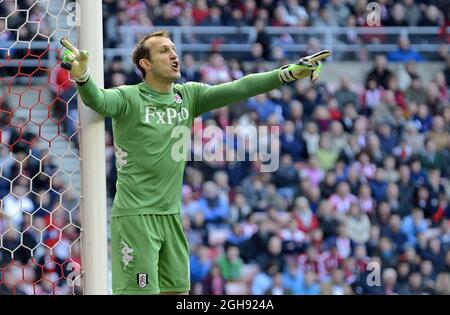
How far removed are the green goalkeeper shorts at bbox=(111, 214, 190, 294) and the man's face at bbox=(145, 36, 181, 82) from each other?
84 centimetres

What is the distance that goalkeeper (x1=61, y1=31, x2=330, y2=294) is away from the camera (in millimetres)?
6645

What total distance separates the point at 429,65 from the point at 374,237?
3.29m

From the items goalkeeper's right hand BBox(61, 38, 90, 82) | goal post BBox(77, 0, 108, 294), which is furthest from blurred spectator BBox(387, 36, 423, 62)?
goalkeeper's right hand BBox(61, 38, 90, 82)

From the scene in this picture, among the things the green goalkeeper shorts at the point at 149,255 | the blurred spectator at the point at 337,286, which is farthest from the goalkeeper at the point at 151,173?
the blurred spectator at the point at 337,286

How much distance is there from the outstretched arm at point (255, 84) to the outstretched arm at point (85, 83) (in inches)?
26.7

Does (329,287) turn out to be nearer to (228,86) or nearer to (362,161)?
(362,161)

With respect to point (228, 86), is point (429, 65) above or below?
above

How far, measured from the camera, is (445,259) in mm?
13414

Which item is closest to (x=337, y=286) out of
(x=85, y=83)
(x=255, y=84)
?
(x=255, y=84)

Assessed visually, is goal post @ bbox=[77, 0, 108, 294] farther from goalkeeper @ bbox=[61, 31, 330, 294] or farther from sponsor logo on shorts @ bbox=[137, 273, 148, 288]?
sponsor logo on shorts @ bbox=[137, 273, 148, 288]

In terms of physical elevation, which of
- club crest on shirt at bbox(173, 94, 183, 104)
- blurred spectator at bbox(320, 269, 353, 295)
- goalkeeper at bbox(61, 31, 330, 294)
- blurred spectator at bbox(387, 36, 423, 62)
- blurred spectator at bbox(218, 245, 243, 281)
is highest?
blurred spectator at bbox(387, 36, 423, 62)

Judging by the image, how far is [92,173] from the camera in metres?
6.79

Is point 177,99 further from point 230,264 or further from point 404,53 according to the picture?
point 404,53
